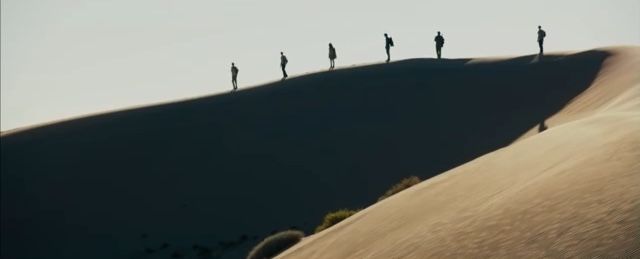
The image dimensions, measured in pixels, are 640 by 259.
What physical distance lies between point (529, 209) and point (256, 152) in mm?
27466

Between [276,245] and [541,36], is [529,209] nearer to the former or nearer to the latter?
[276,245]

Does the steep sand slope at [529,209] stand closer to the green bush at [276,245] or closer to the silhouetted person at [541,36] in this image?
the green bush at [276,245]

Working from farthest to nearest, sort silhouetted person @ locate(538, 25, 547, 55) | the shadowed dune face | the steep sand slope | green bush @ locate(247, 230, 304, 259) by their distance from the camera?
silhouetted person @ locate(538, 25, 547, 55) → the shadowed dune face → green bush @ locate(247, 230, 304, 259) → the steep sand slope

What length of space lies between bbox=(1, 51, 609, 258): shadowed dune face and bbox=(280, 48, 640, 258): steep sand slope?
12.6 m

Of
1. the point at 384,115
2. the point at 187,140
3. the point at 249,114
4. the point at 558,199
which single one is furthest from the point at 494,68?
the point at 558,199

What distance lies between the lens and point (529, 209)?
7.18 meters

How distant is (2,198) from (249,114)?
11667 mm

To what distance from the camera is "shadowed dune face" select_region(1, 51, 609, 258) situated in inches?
1129

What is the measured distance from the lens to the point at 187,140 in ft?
120

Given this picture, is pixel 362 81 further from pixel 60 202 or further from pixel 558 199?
pixel 558 199

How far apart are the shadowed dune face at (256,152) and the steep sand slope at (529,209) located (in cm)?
1264

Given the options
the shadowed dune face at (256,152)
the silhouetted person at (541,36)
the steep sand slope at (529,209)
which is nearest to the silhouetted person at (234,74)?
the shadowed dune face at (256,152)

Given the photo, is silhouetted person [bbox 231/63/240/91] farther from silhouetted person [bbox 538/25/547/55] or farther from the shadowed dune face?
silhouetted person [bbox 538/25/547/55]

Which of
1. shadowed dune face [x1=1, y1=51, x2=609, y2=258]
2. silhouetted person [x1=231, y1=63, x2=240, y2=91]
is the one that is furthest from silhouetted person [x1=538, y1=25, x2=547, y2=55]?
silhouetted person [x1=231, y1=63, x2=240, y2=91]
